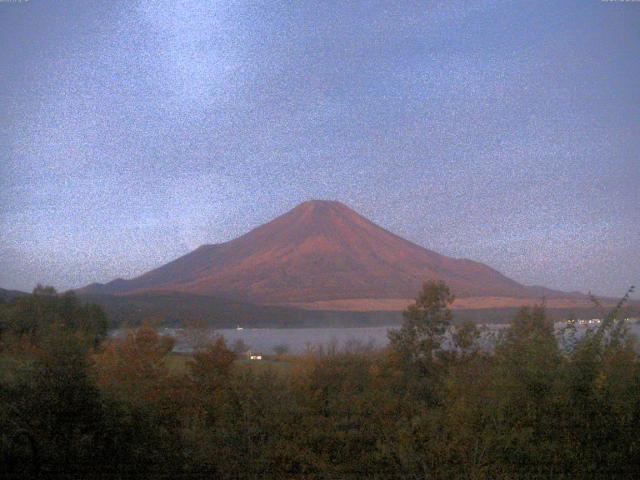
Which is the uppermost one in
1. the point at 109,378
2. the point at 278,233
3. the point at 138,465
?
the point at 278,233

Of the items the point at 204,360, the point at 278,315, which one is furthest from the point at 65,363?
the point at 278,315

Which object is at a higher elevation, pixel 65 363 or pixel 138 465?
pixel 65 363

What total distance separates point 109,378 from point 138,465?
2649mm

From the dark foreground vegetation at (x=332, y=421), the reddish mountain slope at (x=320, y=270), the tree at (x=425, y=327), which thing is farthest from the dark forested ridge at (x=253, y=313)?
the dark foreground vegetation at (x=332, y=421)

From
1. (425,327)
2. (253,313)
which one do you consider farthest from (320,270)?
(425,327)

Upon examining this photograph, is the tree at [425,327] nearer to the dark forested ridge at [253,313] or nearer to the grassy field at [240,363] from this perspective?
the grassy field at [240,363]

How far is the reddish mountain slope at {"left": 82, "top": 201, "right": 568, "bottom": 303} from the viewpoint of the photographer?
55906mm

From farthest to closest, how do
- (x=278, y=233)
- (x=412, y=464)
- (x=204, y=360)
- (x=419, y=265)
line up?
(x=278, y=233), (x=419, y=265), (x=204, y=360), (x=412, y=464)

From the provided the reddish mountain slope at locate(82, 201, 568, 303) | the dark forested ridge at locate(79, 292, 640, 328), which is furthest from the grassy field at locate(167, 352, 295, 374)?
the reddish mountain slope at locate(82, 201, 568, 303)

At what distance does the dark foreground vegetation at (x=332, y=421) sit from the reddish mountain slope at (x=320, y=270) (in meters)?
35.9

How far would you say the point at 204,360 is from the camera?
12.6m

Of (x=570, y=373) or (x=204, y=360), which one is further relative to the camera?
(x=204, y=360)

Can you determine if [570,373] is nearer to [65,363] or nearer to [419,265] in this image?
[65,363]

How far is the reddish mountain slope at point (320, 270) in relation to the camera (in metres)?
55.9
